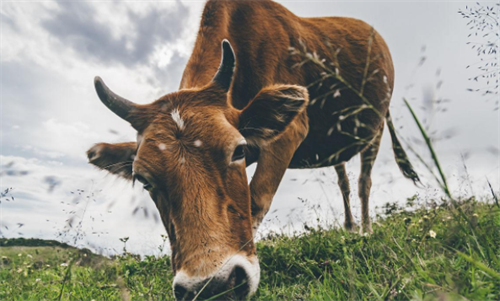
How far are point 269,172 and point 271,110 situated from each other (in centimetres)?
79

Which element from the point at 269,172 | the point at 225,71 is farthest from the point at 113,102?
the point at 269,172

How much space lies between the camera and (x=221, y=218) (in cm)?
245

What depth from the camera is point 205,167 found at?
103 inches

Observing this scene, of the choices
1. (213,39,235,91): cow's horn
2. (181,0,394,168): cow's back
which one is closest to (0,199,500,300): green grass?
(181,0,394,168): cow's back

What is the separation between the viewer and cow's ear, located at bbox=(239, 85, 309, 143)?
3.44 meters

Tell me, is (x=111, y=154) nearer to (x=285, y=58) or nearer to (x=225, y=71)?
(x=225, y=71)

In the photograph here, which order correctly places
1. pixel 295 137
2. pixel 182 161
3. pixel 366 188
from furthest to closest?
pixel 366 188 → pixel 295 137 → pixel 182 161

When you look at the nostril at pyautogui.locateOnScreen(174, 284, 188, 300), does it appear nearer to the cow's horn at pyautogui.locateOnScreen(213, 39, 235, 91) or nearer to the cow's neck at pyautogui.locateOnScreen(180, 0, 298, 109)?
the cow's horn at pyautogui.locateOnScreen(213, 39, 235, 91)

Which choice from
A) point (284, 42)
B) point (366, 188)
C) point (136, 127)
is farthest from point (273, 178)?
point (366, 188)

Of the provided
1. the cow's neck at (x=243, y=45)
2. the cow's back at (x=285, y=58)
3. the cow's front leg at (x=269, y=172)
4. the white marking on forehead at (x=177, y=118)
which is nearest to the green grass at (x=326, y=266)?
the cow's front leg at (x=269, y=172)

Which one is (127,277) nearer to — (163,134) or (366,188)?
(163,134)

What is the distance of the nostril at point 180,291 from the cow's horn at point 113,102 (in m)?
1.61

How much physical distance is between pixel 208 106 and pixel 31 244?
321 cm

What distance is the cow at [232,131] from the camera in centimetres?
232
